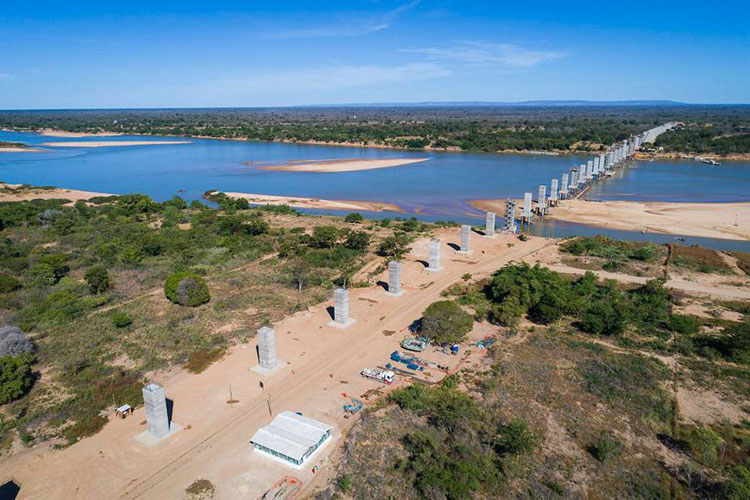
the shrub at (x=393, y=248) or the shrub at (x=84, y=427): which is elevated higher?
the shrub at (x=393, y=248)

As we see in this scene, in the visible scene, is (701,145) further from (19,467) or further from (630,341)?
(19,467)

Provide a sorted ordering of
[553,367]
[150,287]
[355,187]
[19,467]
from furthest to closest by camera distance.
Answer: [355,187] → [150,287] → [553,367] → [19,467]

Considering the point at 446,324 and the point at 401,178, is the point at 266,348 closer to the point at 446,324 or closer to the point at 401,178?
the point at 446,324

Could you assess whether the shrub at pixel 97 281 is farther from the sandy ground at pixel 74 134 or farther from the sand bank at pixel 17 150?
the sandy ground at pixel 74 134

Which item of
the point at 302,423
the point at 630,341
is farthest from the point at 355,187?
the point at 302,423

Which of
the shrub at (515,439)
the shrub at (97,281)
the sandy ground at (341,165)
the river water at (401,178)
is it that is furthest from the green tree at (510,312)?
the sandy ground at (341,165)

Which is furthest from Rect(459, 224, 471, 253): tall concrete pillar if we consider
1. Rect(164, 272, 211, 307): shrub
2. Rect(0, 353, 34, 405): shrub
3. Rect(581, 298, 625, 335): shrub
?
Rect(0, 353, 34, 405): shrub

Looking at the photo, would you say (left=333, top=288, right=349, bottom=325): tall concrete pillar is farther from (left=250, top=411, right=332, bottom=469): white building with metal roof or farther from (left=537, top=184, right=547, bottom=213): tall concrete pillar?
(left=537, top=184, right=547, bottom=213): tall concrete pillar
